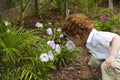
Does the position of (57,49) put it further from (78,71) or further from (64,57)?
(78,71)

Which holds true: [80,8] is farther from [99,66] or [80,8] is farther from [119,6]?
[99,66]

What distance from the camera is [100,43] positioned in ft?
12.6

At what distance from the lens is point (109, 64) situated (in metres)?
3.56

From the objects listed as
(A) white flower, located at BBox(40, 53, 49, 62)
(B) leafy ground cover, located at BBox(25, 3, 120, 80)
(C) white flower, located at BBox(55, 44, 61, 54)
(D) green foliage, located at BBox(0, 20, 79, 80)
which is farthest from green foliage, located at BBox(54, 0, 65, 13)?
(A) white flower, located at BBox(40, 53, 49, 62)

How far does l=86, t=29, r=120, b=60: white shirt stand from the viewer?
3.79m

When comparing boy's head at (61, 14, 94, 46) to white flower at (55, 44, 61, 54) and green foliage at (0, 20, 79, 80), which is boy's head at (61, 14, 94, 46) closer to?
white flower at (55, 44, 61, 54)

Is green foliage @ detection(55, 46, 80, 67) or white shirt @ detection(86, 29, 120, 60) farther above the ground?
white shirt @ detection(86, 29, 120, 60)

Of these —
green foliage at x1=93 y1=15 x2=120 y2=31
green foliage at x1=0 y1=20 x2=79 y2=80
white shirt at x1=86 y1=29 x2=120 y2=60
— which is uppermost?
white shirt at x1=86 y1=29 x2=120 y2=60

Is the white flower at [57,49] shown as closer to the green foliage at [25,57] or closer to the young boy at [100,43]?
the green foliage at [25,57]

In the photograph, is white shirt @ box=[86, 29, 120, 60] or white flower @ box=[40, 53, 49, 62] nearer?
white shirt @ box=[86, 29, 120, 60]

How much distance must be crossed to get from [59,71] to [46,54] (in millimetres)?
473

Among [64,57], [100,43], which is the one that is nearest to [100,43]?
[100,43]

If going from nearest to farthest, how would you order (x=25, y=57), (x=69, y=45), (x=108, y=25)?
1. (x=25, y=57)
2. (x=69, y=45)
3. (x=108, y=25)

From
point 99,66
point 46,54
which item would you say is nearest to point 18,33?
point 46,54
